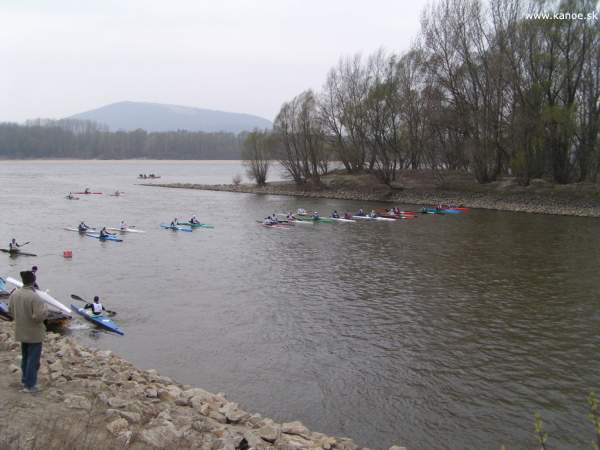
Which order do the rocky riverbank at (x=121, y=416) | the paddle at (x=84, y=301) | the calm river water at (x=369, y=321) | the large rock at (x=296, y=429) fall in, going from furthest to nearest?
1. the paddle at (x=84, y=301)
2. the calm river water at (x=369, y=321)
3. the large rock at (x=296, y=429)
4. the rocky riverbank at (x=121, y=416)

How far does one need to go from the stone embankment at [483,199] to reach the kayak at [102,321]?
44.7 meters

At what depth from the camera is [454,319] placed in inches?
749

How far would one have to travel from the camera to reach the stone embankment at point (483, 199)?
48.3 metres

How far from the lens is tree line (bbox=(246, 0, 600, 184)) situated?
49531 mm

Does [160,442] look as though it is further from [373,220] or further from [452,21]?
[452,21]

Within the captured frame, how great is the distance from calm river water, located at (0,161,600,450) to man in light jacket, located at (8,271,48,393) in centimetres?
480

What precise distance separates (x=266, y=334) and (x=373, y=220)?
3101 cm

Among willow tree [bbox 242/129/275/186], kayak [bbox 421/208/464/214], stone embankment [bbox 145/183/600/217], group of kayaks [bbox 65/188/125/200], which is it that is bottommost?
kayak [bbox 421/208/464/214]

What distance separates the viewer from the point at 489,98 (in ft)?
180

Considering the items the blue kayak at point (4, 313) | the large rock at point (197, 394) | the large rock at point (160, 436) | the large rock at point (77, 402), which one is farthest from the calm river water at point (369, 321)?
the large rock at point (77, 402)

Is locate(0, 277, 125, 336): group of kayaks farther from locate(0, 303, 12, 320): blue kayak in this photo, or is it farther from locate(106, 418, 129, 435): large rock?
locate(106, 418, 129, 435): large rock

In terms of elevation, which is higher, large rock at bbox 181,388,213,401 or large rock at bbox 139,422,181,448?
large rock at bbox 139,422,181,448

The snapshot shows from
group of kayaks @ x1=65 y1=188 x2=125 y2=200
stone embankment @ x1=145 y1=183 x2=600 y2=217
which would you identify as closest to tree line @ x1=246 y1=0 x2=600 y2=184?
stone embankment @ x1=145 y1=183 x2=600 y2=217

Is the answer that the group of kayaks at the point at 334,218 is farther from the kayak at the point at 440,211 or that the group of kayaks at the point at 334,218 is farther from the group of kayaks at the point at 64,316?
the group of kayaks at the point at 64,316
